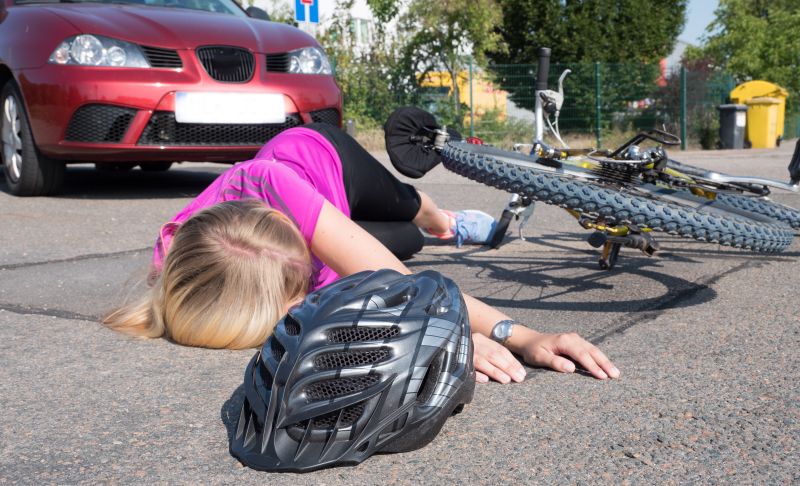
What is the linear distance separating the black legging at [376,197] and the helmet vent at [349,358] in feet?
5.32

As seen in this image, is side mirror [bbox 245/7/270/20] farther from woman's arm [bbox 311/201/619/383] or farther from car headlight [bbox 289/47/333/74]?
woman's arm [bbox 311/201/619/383]

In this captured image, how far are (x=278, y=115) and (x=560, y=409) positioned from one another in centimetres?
427

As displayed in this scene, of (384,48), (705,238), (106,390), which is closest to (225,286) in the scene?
(106,390)

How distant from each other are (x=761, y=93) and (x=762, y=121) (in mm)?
720

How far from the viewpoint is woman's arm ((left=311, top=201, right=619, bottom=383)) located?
2.29 meters

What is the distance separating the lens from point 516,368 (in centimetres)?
229

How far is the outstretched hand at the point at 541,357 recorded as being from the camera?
7.48ft

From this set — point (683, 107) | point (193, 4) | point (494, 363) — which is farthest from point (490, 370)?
point (683, 107)

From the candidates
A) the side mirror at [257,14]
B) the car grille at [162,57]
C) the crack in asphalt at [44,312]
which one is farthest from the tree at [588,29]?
the crack in asphalt at [44,312]

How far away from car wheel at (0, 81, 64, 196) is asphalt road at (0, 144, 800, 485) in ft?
6.54

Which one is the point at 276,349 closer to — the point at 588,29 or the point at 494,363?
the point at 494,363

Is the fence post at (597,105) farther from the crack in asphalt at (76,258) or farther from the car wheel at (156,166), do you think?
the crack in asphalt at (76,258)

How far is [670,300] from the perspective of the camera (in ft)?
10.5

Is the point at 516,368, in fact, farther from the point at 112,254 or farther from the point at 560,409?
the point at 112,254
